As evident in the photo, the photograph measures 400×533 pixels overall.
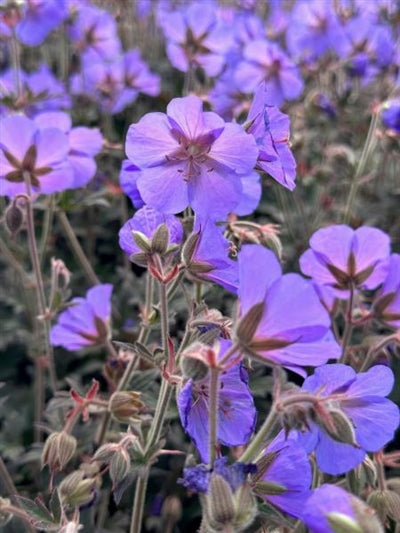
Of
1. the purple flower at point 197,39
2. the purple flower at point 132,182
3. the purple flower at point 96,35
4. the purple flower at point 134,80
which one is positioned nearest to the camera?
the purple flower at point 132,182

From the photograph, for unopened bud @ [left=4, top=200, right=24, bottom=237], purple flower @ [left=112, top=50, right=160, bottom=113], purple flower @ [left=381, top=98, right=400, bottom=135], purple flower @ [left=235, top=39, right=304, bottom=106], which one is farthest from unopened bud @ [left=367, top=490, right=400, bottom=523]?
purple flower @ [left=112, top=50, right=160, bottom=113]

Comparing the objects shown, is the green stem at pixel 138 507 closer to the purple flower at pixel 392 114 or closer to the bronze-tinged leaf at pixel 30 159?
the bronze-tinged leaf at pixel 30 159

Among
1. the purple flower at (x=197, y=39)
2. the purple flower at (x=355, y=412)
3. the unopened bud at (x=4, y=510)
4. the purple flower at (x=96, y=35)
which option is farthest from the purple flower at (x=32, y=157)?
the purple flower at (x=96, y=35)

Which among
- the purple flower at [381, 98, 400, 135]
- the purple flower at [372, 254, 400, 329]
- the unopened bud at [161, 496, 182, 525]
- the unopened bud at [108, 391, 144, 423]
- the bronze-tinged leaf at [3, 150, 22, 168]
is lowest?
the unopened bud at [161, 496, 182, 525]

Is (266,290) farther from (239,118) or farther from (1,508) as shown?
(239,118)

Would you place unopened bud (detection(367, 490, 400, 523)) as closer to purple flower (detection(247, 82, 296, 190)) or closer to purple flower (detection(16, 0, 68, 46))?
purple flower (detection(247, 82, 296, 190))

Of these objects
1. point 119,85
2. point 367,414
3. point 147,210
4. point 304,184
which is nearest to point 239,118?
point 304,184
